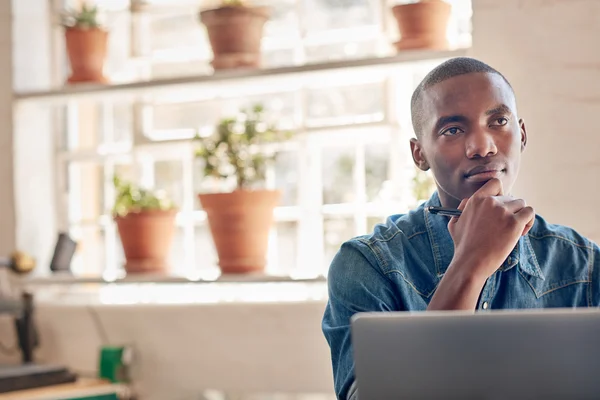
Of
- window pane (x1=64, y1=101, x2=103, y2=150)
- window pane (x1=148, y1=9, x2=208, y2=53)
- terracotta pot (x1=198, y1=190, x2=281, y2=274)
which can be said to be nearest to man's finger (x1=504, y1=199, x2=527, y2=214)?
terracotta pot (x1=198, y1=190, x2=281, y2=274)

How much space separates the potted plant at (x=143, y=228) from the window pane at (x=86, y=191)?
442 mm

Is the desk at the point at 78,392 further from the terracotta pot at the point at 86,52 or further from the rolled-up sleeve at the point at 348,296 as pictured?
the rolled-up sleeve at the point at 348,296

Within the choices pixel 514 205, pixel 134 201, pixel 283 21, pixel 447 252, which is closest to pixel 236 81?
pixel 283 21

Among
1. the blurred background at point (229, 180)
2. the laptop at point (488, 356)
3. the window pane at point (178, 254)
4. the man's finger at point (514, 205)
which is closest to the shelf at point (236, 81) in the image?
the blurred background at point (229, 180)

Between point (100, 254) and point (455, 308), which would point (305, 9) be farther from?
point (455, 308)

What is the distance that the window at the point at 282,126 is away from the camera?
3.22 meters

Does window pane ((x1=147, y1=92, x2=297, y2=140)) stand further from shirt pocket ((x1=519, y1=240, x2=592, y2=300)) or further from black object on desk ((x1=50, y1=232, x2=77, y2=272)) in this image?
shirt pocket ((x1=519, y1=240, x2=592, y2=300))

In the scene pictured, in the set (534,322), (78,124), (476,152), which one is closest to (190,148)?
(78,124)

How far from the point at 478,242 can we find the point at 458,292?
106 mm

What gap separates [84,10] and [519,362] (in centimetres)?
274

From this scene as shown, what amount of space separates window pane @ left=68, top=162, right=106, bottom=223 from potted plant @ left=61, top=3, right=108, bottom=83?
41 centimetres

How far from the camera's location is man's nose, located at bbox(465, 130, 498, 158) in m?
1.70

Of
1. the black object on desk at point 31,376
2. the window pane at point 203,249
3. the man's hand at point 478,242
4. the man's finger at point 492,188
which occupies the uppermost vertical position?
the man's finger at point 492,188

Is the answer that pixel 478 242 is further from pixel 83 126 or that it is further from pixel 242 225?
pixel 83 126
